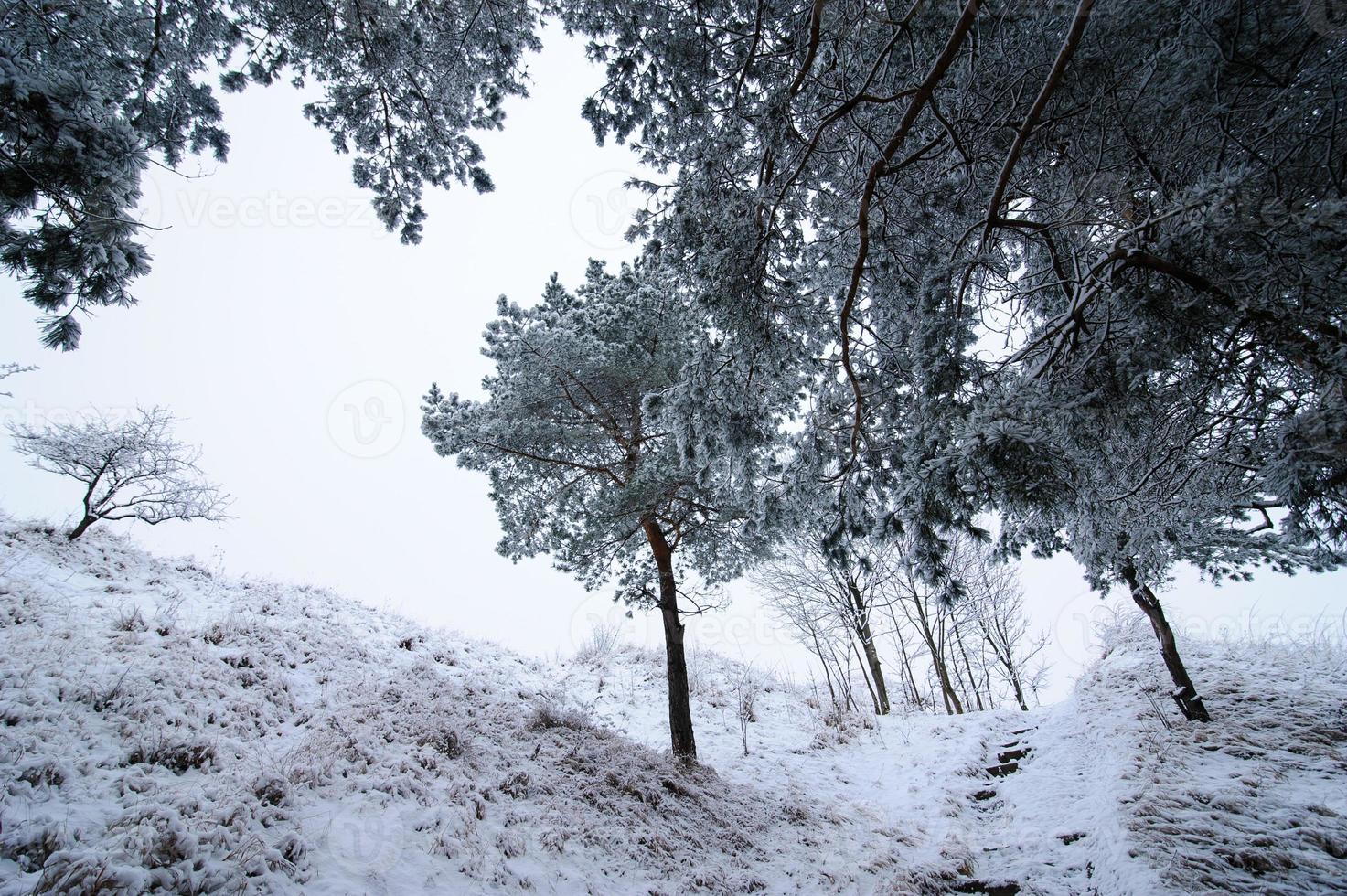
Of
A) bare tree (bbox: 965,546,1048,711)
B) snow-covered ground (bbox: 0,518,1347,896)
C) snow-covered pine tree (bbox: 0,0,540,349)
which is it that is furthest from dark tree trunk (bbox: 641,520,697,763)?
bare tree (bbox: 965,546,1048,711)

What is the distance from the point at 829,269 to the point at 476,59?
404cm

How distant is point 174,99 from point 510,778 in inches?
273

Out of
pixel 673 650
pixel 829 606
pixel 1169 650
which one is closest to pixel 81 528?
pixel 673 650

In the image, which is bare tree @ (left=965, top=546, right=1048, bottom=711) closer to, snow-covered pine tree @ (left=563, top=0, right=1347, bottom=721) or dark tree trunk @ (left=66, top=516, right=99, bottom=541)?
snow-covered pine tree @ (left=563, top=0, right=1347, bottom=721)

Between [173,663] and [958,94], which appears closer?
[958,94]

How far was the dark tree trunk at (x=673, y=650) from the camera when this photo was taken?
7551 mm

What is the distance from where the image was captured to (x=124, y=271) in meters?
2.29

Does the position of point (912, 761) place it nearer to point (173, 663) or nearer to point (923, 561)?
point (923, 561)

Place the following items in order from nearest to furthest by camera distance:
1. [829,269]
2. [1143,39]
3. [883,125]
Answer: [1143,39] < [883,125] < [829,269]

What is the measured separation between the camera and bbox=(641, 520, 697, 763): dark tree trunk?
7551 mm

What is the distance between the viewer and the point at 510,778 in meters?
5.29

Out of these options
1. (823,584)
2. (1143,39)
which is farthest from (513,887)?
(823,584)

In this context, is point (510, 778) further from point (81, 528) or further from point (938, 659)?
point (938, 659)

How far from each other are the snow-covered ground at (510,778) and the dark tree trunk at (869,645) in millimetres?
3127
